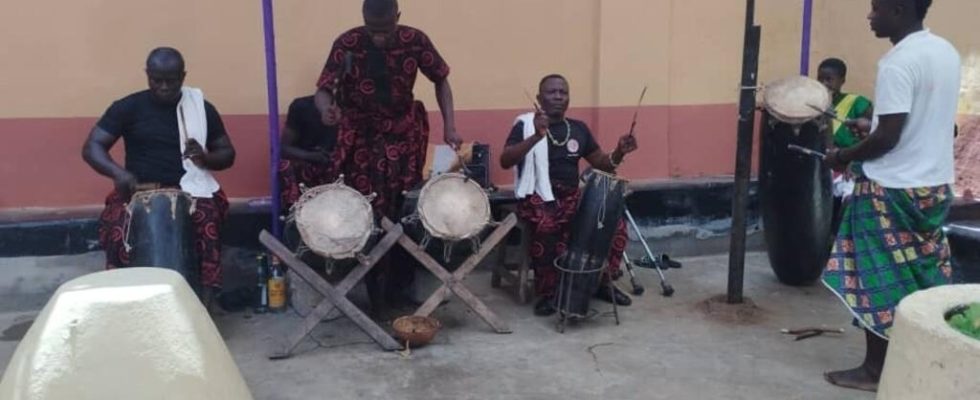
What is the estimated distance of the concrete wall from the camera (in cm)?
538

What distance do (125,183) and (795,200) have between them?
3670 mm

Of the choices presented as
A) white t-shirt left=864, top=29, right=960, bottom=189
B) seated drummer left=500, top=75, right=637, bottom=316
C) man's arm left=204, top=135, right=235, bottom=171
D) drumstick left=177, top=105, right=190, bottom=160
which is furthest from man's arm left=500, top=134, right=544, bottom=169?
white t-shirt left=864, top=29, right=960, bottom=189

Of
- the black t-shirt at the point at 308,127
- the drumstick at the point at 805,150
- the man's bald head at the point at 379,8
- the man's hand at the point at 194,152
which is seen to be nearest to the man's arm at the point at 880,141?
the drumstick at the point at 805,150

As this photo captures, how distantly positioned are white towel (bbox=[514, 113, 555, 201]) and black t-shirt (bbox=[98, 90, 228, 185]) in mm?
1798

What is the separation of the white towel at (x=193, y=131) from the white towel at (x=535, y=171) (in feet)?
5.43

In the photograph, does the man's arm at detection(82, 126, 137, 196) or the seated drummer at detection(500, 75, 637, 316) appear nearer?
the man's arm at detection(82, 126, 137, 196)

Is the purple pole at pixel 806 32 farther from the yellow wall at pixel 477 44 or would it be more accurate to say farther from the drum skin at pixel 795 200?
the yellow wall at pixel 477 44

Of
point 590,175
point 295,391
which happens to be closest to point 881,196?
point 590,175

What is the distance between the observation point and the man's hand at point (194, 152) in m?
4.86

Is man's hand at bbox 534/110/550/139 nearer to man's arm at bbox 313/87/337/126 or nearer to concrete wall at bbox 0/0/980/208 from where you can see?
man's arm at bbox 313/87/337/126

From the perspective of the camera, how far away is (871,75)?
278 inches

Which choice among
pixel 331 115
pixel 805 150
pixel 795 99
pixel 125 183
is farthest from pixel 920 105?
pixel 125 183

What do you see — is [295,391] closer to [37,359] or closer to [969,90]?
[37,359]

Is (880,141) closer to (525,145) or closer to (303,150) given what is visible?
(525,145)
